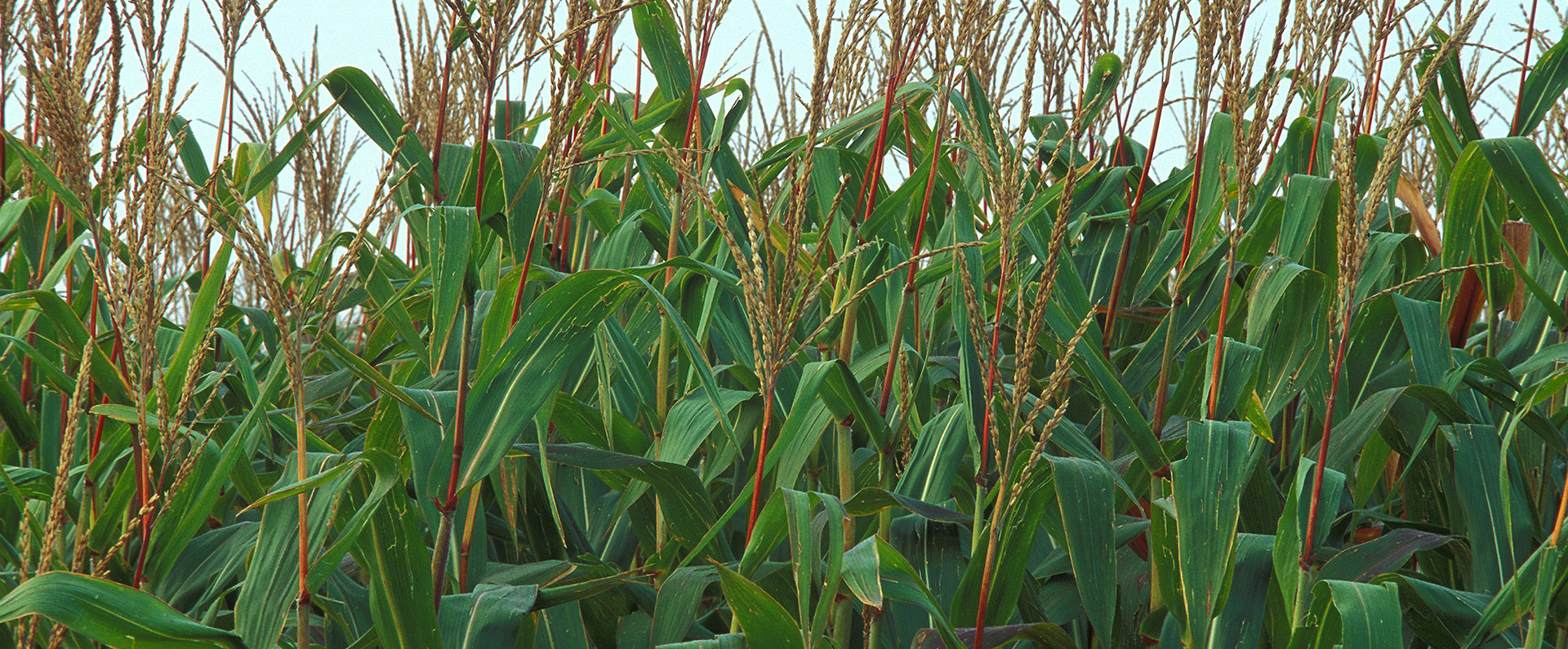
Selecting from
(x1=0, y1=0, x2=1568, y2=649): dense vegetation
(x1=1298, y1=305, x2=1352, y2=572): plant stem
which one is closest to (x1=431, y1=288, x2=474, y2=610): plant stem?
(x1=0, y1=0, x2=1568, y2=649): dense vegetation

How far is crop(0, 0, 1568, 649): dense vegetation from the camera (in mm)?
1165

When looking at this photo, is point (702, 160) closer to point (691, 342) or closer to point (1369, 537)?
point (691, 342)

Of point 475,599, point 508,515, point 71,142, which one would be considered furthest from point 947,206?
point 71,142

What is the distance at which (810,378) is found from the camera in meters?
1.28

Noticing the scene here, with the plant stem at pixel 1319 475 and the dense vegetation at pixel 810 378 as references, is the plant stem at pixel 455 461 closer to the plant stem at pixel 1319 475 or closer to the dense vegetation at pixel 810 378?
the dense vegetation at pixel 810 378

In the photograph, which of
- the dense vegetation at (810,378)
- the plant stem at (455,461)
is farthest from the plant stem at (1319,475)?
the plant stem at (455,461)

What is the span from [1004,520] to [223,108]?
1760 mm

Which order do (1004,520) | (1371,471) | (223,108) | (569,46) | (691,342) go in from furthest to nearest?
1. (223,108)
2. (1371,471)
3. (1004,520)
4. (691,342)
5. (569,46)

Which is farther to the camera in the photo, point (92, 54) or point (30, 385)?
point (30, 385)

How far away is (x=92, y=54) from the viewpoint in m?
Answer: 1.51

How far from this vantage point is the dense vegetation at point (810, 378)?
3.82 ft

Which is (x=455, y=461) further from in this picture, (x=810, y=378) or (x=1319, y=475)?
(x=1319, y=475)

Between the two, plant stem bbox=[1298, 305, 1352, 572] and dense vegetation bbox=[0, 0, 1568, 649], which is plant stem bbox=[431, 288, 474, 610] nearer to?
dense vegetation bbox=[0, 0, 1568, 649]

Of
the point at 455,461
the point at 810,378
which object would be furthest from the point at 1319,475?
the point at 455,461
